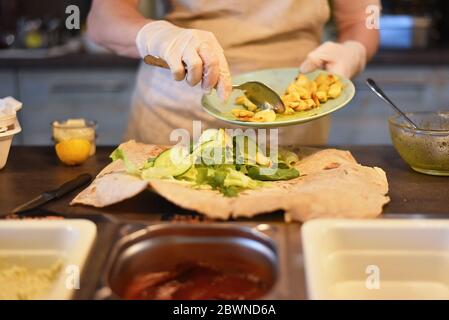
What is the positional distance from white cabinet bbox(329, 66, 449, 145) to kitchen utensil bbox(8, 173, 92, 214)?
1475mm

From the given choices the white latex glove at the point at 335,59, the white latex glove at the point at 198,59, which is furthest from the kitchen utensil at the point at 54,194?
the white latex glove at the point at 335,59

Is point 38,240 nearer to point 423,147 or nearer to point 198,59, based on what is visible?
point 198,59

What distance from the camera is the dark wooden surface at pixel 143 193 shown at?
1106mm

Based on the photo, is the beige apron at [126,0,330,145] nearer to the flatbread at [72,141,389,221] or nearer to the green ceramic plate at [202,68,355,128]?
the green ceramic plate at [202,68,355,128]

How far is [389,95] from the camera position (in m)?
2.52

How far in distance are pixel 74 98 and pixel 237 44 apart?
108cm

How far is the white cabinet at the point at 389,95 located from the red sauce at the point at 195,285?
1.67 meters

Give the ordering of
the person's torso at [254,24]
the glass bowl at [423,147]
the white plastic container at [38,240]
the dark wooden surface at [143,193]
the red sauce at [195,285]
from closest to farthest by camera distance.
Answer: the red sauce at [195,285]
the white plastic container at [38,240]
the dark wooden surface at [143,193]
the glass bowl at [423,147]
the person's torso at [254,24]

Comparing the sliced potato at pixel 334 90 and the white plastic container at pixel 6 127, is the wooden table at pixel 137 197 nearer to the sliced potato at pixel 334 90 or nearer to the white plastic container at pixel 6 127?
the white plastic container at pixel 6 127

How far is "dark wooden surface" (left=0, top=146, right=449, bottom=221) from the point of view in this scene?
1106mm

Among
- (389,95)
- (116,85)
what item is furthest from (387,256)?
(116,85)

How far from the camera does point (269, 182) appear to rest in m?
1.20

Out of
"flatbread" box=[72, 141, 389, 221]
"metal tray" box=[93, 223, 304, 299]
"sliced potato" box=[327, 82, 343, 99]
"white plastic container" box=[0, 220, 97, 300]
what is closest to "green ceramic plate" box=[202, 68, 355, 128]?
"sliced potato" box=[327, 82, 343, 99]
